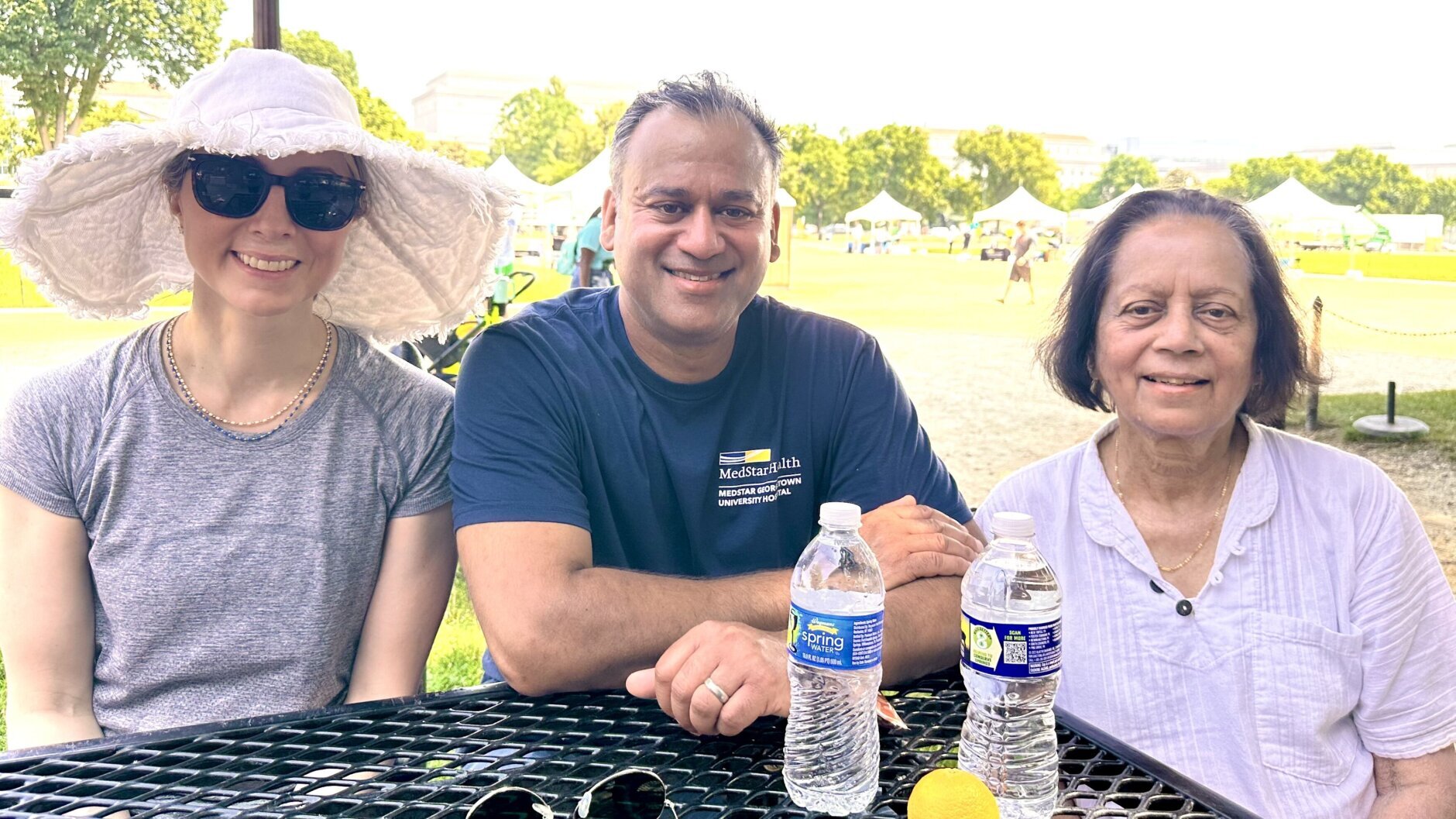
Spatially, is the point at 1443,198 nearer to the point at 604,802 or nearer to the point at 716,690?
the point at 716,690

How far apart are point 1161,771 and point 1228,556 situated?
2.44ft

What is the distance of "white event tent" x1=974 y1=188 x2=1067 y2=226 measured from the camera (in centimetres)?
4450

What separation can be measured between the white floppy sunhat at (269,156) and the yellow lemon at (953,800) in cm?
155

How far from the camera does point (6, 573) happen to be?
185 centimetres

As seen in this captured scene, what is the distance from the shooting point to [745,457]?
218cm

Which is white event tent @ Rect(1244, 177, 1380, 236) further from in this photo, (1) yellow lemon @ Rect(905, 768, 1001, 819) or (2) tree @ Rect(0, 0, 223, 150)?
(1) yellow lemon @ Rect(905, 768, 1001, 819)

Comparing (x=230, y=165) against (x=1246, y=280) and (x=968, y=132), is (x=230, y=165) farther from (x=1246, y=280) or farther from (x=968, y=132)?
(x=968, y=132)

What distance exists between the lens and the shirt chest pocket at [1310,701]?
1864mm

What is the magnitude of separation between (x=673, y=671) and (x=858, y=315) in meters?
22.7

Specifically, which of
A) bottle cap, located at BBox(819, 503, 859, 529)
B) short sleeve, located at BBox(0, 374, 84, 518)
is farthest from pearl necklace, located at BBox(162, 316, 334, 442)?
bottle cap, located at BBox(819, 503, 859, 529)

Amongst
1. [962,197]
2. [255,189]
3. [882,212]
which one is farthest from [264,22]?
[962,197]

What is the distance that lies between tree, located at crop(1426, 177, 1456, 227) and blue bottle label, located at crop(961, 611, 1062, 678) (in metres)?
41.4

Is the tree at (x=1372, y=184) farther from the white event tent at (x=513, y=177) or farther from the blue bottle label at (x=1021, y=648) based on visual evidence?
the blue bottle label at (x=1021, y=648)

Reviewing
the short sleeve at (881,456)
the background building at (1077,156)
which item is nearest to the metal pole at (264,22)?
the short sleeve at (881,456)
